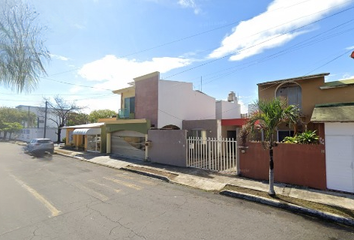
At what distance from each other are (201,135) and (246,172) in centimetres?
801

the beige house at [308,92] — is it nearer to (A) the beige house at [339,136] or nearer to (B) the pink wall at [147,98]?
(A) the beige house at [339,136]

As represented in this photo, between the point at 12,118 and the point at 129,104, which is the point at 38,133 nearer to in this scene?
the point at 12,118

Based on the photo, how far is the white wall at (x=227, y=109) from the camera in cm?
2427

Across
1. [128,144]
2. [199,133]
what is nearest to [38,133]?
[128,144]

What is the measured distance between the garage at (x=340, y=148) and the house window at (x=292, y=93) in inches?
177

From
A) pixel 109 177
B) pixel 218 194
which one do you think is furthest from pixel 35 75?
pixel 218 194

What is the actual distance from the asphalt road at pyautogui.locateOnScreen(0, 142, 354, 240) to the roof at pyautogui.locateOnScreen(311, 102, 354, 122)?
404 centimetres

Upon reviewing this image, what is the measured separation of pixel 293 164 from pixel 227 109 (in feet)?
57.9

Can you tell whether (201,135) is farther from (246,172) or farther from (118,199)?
(118,199)

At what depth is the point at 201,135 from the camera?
1727 cm

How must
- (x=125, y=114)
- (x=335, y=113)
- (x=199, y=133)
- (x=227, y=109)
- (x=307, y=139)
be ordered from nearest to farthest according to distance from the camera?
(x=335, y=113) < (x=307, y=139) < (x=199, y=133) < (x=125, y=114) < (x=227, y=109)

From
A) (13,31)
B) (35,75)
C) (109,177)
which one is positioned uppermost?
(13,31)

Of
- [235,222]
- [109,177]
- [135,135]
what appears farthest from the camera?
[135,135]

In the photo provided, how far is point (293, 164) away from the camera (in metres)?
8.09
